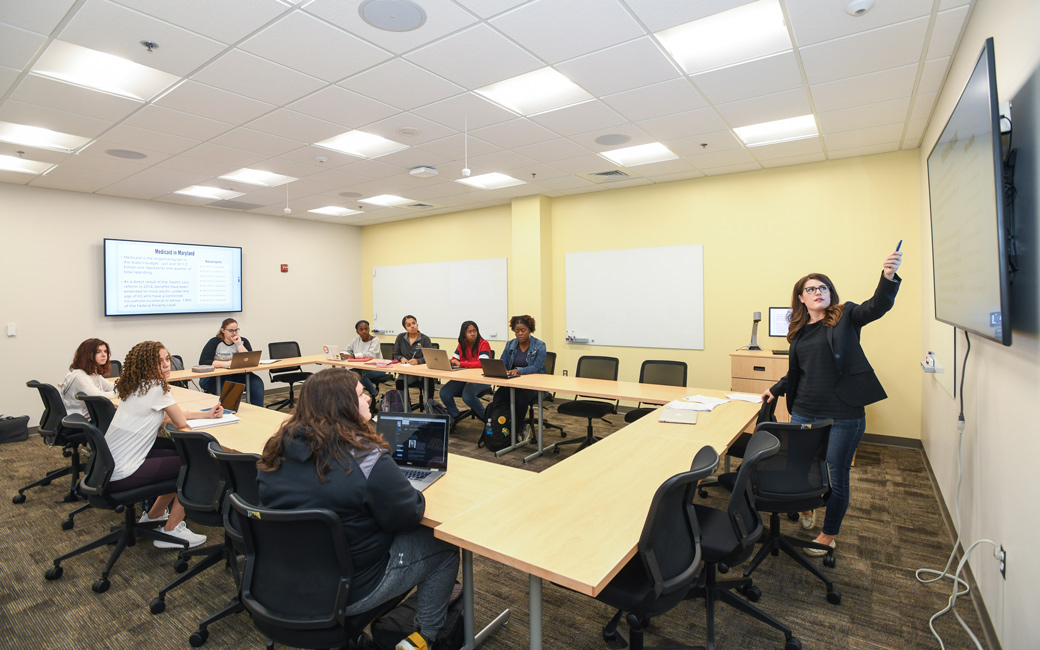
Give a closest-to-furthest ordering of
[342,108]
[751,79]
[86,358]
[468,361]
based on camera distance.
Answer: [751,79]
[342,108]
[86,358]
[468,361]

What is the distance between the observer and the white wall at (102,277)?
589 cm

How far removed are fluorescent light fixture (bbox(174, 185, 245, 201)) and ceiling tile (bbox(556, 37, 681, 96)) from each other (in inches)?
201

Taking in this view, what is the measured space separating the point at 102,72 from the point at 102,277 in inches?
171

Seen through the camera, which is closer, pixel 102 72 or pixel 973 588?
pixel 973 588

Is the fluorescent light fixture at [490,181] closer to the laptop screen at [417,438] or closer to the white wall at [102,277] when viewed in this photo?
the white wall at [102,277]

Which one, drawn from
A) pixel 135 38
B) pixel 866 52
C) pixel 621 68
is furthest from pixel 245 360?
pixel 866 52

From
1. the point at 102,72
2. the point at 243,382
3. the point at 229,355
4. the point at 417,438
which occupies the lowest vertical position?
the point at 243,382

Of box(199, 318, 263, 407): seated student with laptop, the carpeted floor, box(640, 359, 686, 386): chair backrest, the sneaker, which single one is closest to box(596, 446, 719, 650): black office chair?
the carpeted floor

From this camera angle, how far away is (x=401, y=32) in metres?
2.72

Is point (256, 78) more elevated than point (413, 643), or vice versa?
point (256, 78)

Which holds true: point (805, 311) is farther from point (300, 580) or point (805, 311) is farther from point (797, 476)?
point (300, 580)

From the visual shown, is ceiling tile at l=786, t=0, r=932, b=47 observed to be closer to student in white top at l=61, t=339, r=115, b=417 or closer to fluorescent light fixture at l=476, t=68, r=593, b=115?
fluorescent light fixture at l=476, t=68, r=593, b=115

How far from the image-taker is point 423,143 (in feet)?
15.1

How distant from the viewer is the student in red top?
18.1 feet
